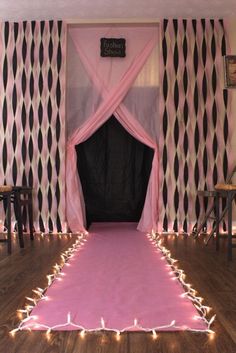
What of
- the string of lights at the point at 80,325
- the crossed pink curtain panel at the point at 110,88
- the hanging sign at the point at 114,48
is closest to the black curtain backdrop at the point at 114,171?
the crossed pink curtain panel at the point at 110,88

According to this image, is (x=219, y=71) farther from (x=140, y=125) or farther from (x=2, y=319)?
(x=2, y=319)

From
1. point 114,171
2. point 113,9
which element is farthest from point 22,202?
point 113,9

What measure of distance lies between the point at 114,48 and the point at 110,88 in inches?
19.3

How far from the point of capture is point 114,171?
5.70m

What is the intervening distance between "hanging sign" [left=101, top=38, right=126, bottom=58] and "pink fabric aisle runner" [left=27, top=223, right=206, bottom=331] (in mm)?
2417

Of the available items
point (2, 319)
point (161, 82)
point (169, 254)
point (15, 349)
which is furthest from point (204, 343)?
point (161, 82)

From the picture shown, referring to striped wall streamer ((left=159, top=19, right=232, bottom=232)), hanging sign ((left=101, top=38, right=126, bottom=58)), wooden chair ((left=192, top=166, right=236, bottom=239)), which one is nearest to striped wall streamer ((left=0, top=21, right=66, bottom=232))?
hanging sign ((left=101, top=38, right=126, bottom=58))

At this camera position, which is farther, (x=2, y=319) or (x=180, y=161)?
(x=180, y=161)

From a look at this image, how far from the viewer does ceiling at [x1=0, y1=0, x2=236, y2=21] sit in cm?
459

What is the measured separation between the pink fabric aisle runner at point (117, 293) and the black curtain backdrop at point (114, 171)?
165 cm

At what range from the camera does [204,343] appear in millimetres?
1826

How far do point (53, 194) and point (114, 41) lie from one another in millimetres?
2030

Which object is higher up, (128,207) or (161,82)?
(161,82)

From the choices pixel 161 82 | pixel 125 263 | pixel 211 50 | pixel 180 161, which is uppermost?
pixel 211 50
